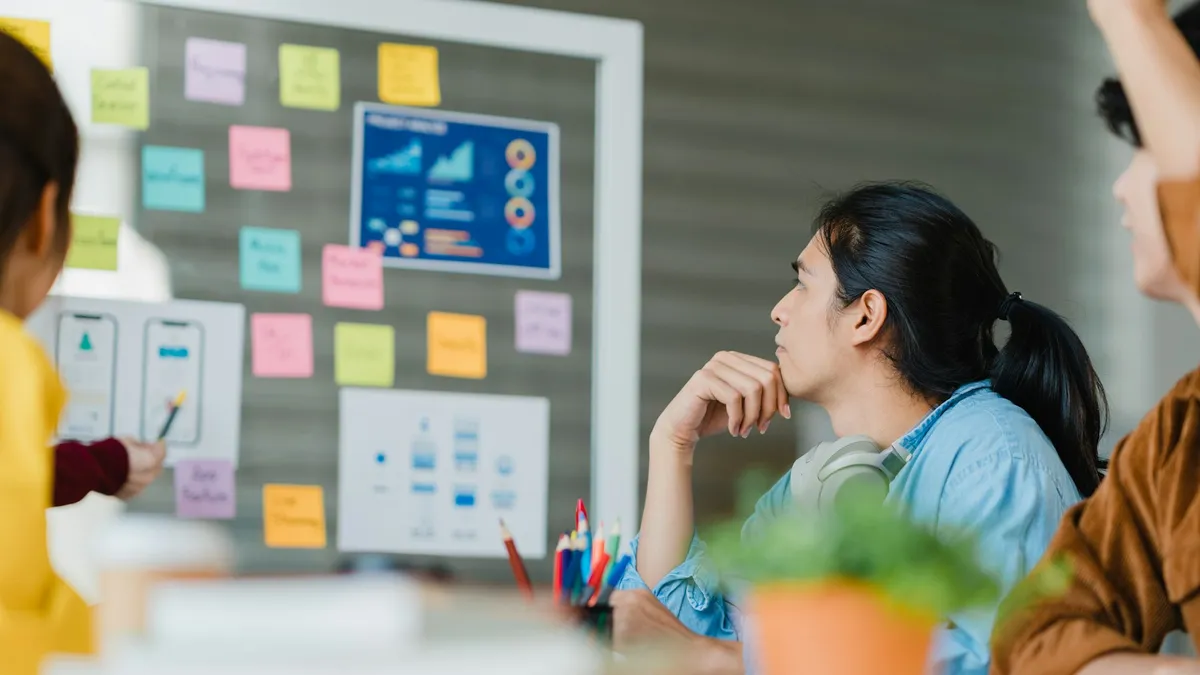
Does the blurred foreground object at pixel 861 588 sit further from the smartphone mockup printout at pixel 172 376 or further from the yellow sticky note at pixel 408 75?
the yellow sticky note at pixel 408 75

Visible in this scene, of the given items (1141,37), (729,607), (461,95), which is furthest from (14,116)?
(461,95)

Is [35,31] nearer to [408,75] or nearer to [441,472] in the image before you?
[408,75]

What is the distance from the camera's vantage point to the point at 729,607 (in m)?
1.70

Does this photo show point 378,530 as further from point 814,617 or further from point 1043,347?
point 814,617

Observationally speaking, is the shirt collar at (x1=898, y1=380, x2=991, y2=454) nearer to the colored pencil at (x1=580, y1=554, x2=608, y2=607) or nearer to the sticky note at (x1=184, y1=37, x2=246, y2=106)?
the colored pencil at (x1=580, y1=554, x2=608, y2=607)

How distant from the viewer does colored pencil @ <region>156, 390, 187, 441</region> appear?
2141 mm

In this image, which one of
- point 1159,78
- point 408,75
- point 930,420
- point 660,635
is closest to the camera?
point 1159,78

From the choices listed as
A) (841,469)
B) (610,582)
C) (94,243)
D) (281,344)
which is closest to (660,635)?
(610,582)

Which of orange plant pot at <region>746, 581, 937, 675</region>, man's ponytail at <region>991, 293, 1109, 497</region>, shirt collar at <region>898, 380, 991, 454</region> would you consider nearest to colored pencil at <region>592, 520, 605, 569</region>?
shirt collar at <region>898, 380, 991, 454</region>

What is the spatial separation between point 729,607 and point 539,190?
1.03 m

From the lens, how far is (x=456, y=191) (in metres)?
2.42

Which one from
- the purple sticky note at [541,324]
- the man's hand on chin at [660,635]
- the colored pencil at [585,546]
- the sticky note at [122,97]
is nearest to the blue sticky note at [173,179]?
the sticky note at [122,97]

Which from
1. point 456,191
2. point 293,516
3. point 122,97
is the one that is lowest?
point 293,516

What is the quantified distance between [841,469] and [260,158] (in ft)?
4.47
